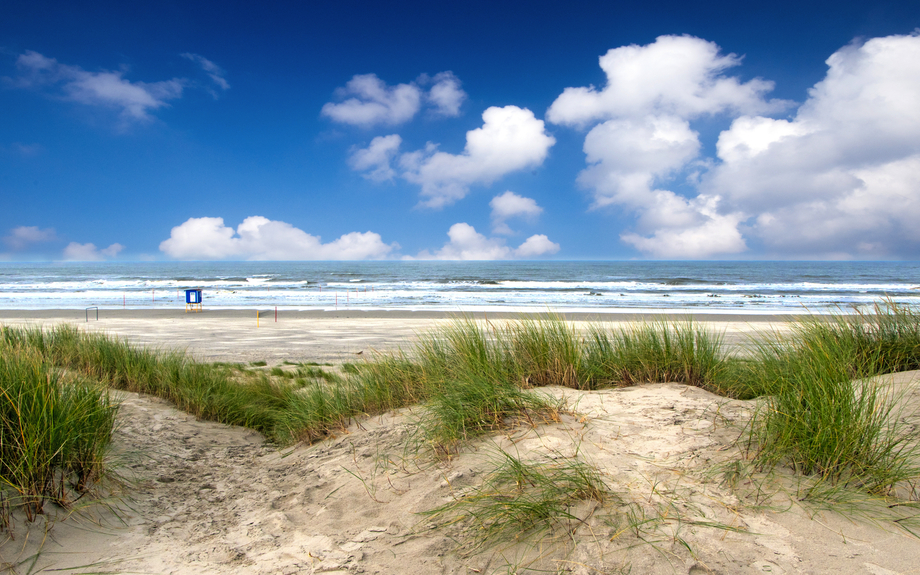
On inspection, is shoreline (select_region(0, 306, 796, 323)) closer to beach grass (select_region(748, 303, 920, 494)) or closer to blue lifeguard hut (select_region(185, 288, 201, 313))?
blue lifeguard hut (select_region(185, 288, 201, 313))

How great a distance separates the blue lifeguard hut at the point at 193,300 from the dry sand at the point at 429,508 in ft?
81.0

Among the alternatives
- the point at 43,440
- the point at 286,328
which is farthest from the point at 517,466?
the point at 286,328

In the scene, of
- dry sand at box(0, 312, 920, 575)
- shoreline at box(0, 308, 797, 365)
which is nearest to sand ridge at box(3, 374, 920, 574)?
dry sand at box(0, 312, 920, 575)

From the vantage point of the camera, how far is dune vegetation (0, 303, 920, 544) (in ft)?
9.68

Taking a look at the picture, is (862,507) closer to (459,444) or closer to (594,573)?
(594,573)

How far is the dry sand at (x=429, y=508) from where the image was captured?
7.93 feet

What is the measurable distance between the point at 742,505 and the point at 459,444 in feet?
6.43

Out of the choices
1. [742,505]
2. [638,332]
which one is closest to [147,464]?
[742,505]

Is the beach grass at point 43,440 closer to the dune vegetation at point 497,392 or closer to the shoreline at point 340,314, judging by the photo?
the dune vegetation at point 497,392

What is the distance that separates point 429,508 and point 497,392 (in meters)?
1.17

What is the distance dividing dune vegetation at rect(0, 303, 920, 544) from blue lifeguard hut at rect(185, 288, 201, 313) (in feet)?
66.4

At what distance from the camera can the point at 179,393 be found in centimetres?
647

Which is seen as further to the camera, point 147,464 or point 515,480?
point 147,464

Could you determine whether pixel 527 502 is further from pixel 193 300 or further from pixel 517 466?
pixel 193 300
